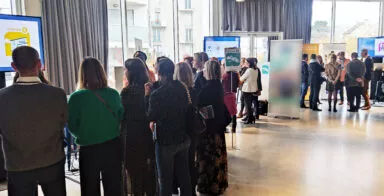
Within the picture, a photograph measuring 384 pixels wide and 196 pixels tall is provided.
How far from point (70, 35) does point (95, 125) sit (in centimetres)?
269

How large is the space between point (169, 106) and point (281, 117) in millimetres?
5726

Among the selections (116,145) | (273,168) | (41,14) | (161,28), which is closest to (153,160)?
(116,145)

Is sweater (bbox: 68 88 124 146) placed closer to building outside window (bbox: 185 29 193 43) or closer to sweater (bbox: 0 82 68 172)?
sweater (bbox: 0 82 68 172)

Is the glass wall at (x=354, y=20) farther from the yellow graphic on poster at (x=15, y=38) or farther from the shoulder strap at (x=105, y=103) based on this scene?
the shoulder strap at (x=105, y=103)

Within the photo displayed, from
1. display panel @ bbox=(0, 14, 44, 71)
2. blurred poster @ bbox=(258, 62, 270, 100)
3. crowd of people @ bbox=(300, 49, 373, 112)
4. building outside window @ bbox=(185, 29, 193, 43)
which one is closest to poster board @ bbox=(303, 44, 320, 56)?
crowd of people @ bbox=(300, 49, 373, 112)

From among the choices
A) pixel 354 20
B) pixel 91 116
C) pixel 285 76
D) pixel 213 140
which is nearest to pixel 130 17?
pixel 285 76

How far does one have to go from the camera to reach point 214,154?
345 centimetres

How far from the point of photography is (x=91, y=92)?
2.22 m

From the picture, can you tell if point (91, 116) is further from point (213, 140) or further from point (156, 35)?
point (156, 35)

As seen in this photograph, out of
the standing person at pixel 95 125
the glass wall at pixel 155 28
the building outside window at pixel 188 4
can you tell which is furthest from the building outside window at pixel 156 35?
the standing person at pixel 95 125

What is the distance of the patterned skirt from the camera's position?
343 centimetres

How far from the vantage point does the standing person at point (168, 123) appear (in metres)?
2.58

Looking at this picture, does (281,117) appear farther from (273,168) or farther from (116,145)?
(116,145)

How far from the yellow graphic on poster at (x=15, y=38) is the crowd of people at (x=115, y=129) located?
1406mm
